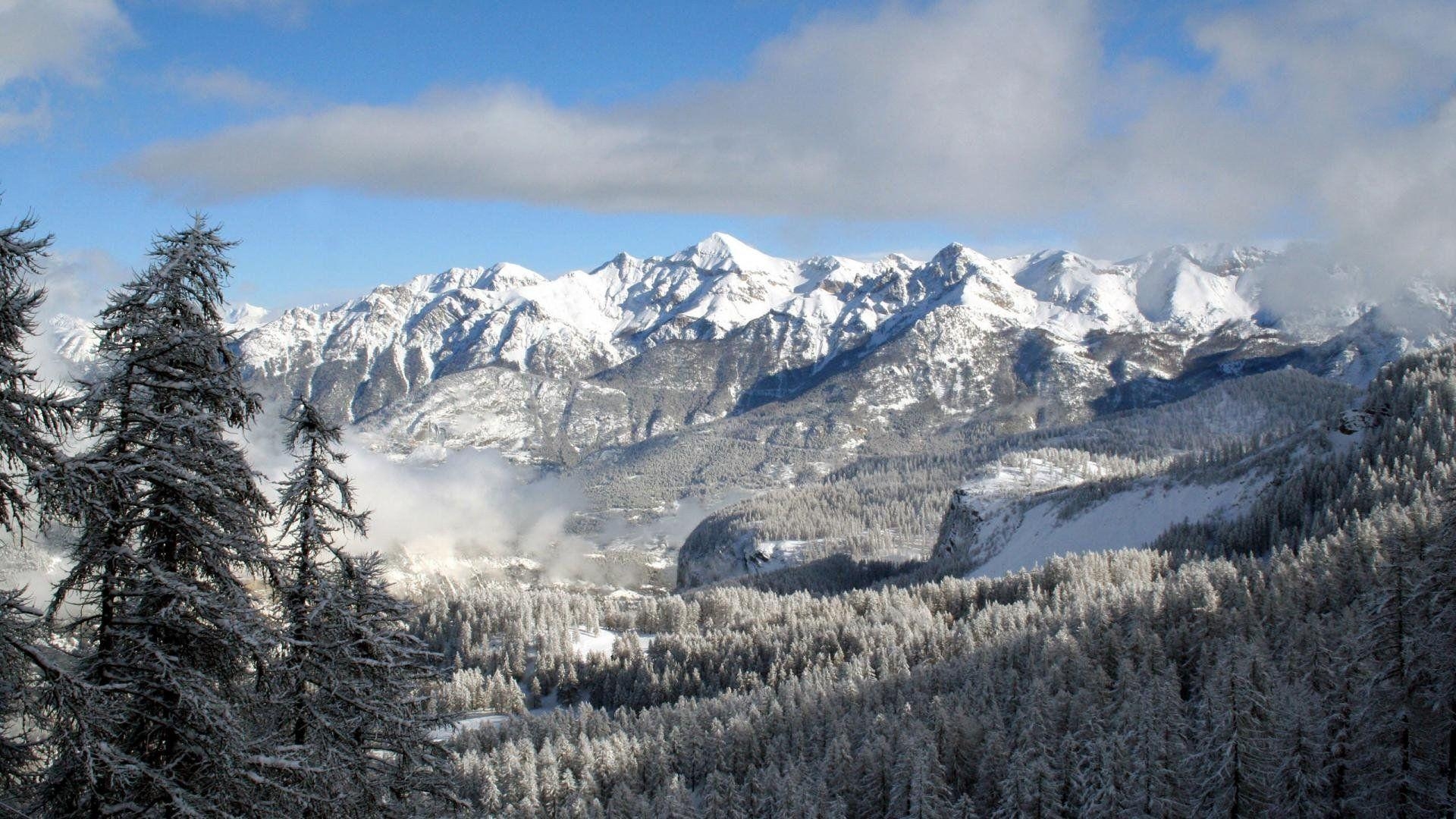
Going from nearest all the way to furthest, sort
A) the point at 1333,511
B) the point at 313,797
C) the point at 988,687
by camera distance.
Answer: the point at 313,797 < the point at 988,687 < the point at 1333,511

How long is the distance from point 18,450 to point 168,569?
4.39m

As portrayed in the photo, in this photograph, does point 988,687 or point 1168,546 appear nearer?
point 988,687

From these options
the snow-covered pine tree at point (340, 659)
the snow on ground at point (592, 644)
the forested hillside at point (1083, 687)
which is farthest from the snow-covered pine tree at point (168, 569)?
the snow on ground at point (592, 644)

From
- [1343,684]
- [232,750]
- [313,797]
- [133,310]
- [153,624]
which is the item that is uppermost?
[133,310]

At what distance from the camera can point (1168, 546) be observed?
184m

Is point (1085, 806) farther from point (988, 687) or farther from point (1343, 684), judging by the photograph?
point (988, 687)

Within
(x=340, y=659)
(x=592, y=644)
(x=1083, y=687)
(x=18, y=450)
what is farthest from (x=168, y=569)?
(x=592, y=644)

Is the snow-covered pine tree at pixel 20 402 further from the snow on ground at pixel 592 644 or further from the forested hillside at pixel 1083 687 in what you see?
the snow on ground at pixel 592 644

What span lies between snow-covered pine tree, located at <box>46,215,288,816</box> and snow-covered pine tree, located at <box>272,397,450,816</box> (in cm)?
252

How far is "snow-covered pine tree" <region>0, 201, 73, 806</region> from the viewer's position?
485 inches

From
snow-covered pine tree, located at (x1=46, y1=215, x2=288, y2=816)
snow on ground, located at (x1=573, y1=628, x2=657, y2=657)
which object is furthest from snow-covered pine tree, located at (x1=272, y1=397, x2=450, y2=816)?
snow on ground, located at (x1=573, y1=628, x2=657, y2=657)

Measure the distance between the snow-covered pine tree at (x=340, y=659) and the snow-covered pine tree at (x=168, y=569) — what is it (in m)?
2.52

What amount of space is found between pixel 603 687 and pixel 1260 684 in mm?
123024

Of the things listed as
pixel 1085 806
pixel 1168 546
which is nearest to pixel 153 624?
pixel 1085 806
